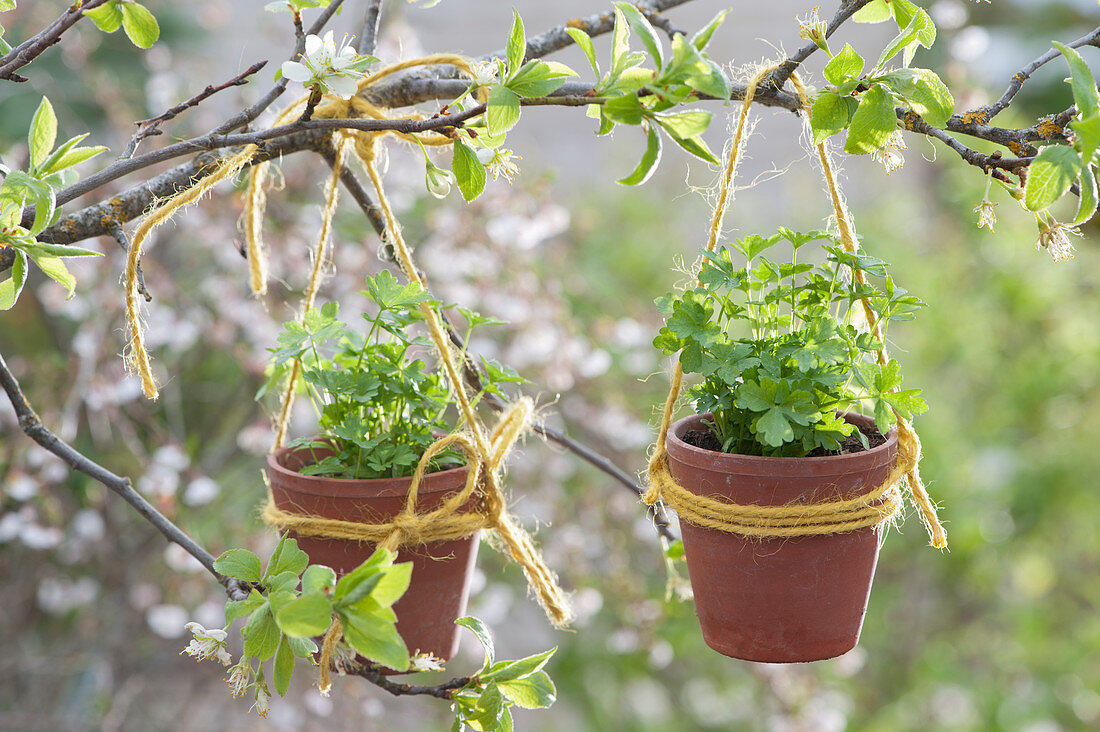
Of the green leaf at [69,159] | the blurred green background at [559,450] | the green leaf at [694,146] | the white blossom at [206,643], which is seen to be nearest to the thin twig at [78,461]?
the white blossom at [206,643]

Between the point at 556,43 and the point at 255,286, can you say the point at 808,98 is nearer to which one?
the point at 556,43

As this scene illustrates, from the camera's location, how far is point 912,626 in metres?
2.42

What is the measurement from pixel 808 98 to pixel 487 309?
1.38 metres

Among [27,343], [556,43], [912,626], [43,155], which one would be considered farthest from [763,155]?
[43,155]

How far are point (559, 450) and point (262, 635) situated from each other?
1.20 metres

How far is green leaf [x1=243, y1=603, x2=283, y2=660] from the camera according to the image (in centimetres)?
50

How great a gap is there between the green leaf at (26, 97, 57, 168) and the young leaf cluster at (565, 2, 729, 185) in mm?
312

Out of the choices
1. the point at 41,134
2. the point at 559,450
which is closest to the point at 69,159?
the point at 41,134

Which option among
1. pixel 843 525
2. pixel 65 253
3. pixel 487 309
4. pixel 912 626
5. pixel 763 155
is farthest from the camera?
pixel 763 155

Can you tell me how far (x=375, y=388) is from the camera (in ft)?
2.38

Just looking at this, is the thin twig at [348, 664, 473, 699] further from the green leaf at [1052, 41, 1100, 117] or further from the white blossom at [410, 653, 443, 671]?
the green leaf at [1052, 41, 1100, 117]

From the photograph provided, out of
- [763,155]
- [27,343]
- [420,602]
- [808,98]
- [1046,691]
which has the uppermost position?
[808,98]

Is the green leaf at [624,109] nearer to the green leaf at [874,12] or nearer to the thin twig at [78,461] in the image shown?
the green leaf at [874,12]

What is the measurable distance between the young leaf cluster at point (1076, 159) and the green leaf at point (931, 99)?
6 cm
